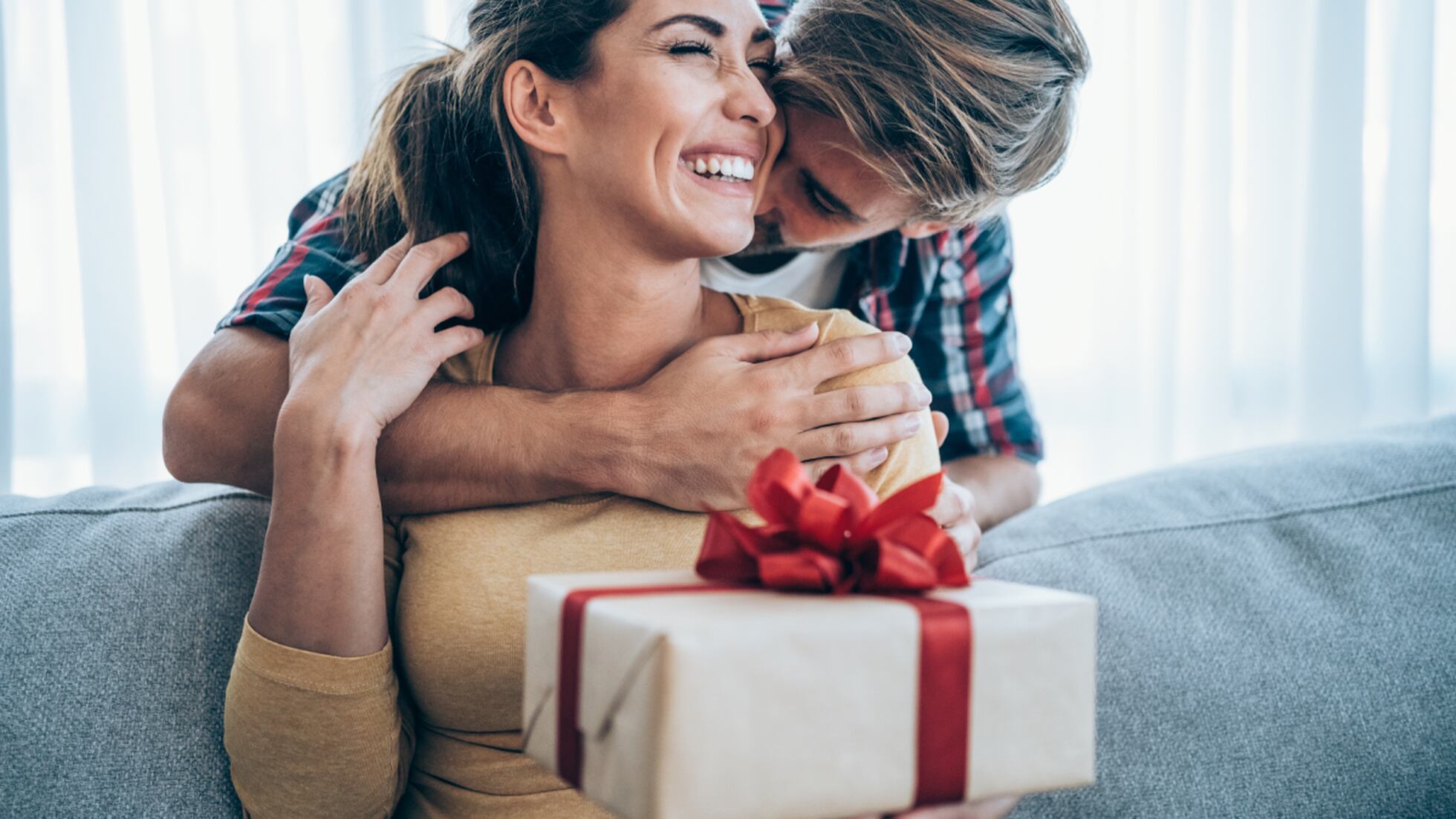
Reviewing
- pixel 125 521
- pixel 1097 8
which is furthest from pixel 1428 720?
pixel 1097 8

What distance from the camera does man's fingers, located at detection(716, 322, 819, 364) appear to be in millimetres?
1044

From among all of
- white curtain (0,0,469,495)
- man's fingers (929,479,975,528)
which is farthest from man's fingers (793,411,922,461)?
white curtain (0,0,469,495)

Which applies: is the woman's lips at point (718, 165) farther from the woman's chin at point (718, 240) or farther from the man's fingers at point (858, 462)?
the man's fingers at point (858, 462)

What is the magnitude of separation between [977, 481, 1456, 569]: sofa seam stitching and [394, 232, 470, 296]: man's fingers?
698mm

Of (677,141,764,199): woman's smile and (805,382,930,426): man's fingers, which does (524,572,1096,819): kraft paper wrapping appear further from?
(677,141,764,199): woman's smile

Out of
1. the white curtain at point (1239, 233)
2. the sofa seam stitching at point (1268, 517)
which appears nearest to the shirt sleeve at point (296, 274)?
the sofa seam stitching at point (1268, 517)

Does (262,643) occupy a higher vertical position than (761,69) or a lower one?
lower

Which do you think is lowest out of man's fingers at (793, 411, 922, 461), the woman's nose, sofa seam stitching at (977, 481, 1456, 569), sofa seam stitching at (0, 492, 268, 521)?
sofa seam stitching at (977, 481, 1456, 569)

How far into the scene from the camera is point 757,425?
0.97 metres

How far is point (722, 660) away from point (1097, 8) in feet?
7.07

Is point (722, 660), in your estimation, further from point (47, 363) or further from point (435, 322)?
point (47, 363)

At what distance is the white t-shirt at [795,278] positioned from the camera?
1.50 meters

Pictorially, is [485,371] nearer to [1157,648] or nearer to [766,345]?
[766,345]

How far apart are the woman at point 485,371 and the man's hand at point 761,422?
0.03 metres
